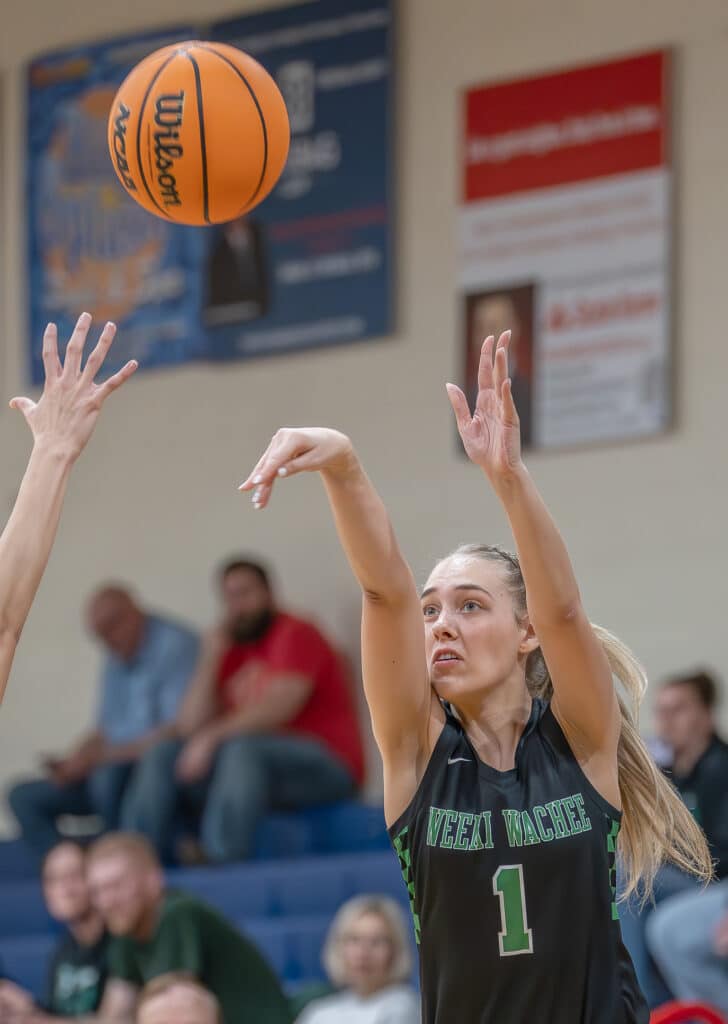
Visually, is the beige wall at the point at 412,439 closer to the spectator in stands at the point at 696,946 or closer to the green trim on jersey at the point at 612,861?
the spectator in stands at the point at 696,946

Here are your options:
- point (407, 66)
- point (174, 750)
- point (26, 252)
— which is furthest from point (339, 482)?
point (26, 252)

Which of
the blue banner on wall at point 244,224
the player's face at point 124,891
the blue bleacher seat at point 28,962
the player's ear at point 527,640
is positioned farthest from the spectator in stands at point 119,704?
the player's ear at point 527,640

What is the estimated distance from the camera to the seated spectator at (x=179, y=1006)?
627 cm

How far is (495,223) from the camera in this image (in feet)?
34.8

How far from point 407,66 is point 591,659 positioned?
306 inches

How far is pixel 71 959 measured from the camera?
7.90 m

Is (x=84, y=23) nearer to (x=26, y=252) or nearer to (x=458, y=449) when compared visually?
(x=26, y=252)

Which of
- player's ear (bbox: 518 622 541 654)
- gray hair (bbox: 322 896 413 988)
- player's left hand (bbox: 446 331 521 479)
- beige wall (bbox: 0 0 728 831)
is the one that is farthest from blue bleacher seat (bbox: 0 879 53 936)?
player's left hand (bbox: 446 331 521 479)

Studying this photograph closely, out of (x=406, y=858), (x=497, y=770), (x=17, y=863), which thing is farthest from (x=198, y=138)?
(x=17, y=863)

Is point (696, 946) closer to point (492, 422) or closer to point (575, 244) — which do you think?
point (492, 422)

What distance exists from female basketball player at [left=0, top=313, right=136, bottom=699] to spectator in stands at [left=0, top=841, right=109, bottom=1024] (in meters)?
4.31

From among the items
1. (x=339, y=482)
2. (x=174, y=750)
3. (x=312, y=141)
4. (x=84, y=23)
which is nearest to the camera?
(x=339, y=482)

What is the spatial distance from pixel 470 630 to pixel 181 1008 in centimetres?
291

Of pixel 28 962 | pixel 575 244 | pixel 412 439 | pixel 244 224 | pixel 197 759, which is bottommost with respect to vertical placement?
pixel 28 962
